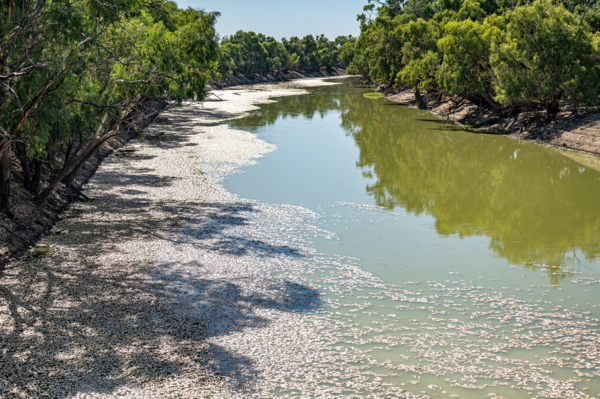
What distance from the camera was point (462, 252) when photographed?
22641 millimetres

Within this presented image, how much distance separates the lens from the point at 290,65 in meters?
197

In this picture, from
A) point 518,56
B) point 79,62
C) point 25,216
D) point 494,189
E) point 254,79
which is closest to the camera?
point 79,62

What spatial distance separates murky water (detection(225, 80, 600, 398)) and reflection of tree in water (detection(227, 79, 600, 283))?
11cm

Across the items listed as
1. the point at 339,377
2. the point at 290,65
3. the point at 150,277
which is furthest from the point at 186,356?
the point at 290,65

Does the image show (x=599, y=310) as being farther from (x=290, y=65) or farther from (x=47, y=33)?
(x=290, y=65)

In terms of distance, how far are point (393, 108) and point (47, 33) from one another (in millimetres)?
64135

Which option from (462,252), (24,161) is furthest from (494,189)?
(24,161)

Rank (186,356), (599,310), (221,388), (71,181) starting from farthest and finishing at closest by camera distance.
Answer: (71,181) < (599,310) < (186,356) < (221,388)

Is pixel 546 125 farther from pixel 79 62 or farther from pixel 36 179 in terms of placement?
pixel 79 62

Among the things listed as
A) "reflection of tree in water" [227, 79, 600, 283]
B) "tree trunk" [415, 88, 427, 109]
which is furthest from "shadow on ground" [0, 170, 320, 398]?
"tree trunk" [415, 88, 427, 109]

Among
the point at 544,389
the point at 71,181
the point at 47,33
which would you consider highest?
the point at 47,33

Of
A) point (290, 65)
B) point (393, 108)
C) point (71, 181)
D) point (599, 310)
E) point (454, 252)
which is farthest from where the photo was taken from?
point (290, 65)

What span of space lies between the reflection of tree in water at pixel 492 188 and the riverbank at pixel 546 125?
198cm

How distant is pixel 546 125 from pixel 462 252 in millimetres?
32199
